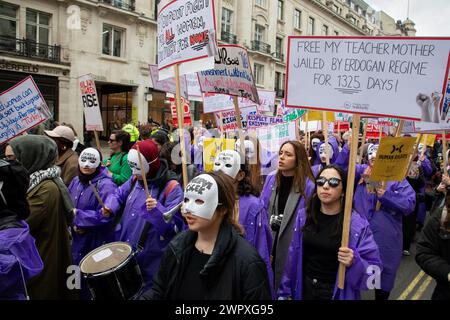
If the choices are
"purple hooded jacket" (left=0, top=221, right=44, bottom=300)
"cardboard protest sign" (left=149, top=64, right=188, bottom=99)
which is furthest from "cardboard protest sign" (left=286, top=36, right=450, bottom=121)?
"cardboard protest sign" (left=149, top=64, right=188, bottom=99)

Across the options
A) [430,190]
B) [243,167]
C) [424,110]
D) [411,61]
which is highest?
[411,61]

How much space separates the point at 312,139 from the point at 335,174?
520 cm

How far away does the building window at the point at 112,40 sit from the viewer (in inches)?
844

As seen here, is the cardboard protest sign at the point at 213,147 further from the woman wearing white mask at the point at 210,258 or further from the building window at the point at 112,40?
the building window at the point at 112,40

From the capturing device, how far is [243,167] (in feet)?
12.2

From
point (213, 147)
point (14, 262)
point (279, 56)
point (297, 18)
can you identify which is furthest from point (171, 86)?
point (297, 18)

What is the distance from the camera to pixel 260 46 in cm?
3175

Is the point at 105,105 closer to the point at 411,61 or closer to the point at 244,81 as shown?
the point at 244,81

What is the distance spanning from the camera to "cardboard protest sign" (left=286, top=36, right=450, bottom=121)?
2.51 m

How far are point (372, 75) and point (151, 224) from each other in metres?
2.11

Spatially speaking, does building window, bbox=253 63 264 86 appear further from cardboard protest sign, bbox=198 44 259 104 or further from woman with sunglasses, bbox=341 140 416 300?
woman with sunglasses, bbox=341 140 416 300

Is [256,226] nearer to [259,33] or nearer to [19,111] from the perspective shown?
[19,111]
